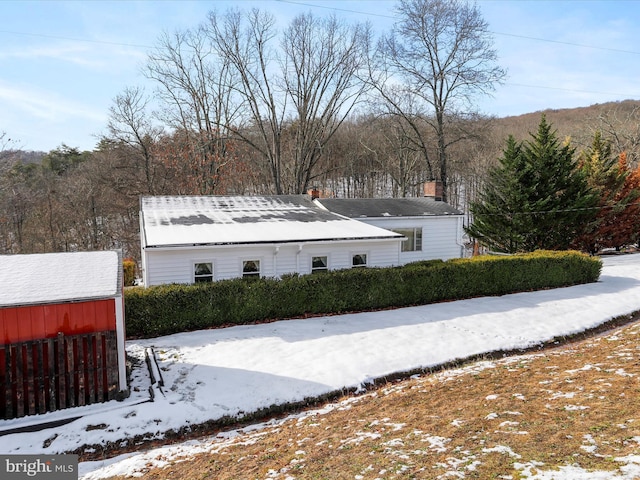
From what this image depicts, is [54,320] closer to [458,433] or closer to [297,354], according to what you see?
[297,354]

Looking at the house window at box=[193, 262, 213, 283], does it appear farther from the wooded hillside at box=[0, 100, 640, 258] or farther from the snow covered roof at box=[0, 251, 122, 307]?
the wooded hillside at box=[0, 100, 640, 258]

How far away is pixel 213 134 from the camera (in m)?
33.2

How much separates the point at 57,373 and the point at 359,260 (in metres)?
11.5

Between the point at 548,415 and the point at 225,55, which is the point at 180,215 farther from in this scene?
the point at 225,55

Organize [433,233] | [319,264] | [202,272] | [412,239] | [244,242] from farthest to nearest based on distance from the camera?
1. [433,233]
2. [412,239]
3. [319,264]
4. [202,272]
5. [244,242]

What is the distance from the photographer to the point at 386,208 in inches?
832

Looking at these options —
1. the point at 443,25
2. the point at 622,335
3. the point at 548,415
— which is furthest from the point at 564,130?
the point at 548,415

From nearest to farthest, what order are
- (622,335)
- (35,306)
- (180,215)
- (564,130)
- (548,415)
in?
(548,415) < (35,306) < (622,335) < (180,215) < (564,130)

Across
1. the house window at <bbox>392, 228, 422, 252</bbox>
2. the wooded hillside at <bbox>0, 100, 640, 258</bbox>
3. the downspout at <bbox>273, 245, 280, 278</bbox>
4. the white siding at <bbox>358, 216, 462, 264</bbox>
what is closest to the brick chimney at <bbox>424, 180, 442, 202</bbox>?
the white siding at <bbox>358, 216, 462, 264</bbox>

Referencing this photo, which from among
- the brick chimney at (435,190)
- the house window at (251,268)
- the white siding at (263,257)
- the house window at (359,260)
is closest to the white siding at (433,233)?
the brick chimney at (435,190)

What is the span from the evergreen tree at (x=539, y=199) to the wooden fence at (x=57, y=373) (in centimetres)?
2326

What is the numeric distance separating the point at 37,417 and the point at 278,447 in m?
4.61

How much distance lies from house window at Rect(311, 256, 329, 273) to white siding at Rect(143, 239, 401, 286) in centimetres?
16

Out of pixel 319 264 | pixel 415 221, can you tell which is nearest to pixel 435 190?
pixel 415 221
